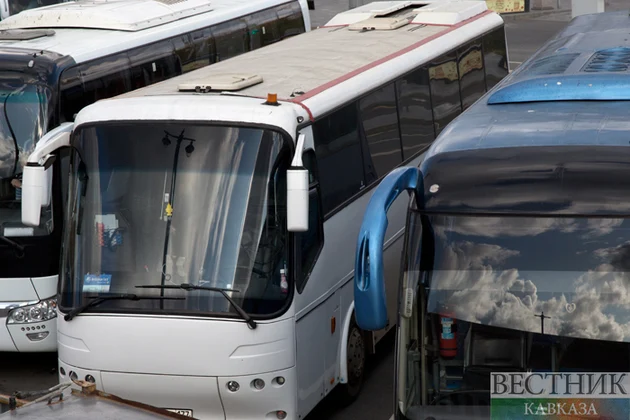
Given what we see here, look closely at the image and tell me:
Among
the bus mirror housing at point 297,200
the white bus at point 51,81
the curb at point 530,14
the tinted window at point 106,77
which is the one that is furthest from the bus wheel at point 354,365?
Answer: the curb at point 530,14

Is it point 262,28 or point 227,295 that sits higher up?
point 262,28

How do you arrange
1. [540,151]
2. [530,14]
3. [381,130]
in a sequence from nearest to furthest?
[540,151] < [381,130] < [530,14]

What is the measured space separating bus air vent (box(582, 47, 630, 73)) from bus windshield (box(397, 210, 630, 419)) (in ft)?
7.29

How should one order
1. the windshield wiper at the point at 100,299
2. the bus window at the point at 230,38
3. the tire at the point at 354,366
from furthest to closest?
the bus window at the point at 230,38, the tire at the point at 354,366, the windshield wiper at the point at 100,299

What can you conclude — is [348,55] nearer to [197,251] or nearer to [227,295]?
[197,251]

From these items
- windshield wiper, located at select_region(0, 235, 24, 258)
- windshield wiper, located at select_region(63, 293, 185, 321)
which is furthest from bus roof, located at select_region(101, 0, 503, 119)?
windshield wiper, located at select_region(0, 235, 24, 258)

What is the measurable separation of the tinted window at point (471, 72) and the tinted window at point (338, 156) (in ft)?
11.4

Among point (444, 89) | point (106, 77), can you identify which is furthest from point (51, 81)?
point (444, 89)

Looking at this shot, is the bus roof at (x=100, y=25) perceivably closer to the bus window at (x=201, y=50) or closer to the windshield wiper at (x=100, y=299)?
the bus window at (x=201, y=50)

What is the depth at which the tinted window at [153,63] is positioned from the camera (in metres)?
11.8

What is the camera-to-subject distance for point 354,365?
32.3 ft

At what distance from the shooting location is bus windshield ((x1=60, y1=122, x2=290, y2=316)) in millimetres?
8148

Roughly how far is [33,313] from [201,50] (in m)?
4.19

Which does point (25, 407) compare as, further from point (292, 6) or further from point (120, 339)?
point (292, 6)
